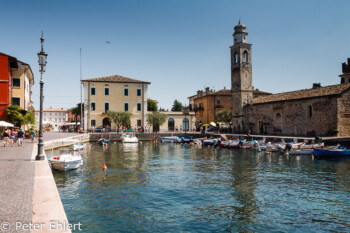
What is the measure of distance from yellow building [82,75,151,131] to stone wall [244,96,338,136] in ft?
65.3

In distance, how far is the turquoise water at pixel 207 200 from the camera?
320 inches

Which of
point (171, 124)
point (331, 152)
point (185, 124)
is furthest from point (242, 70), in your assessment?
point (331, 152)

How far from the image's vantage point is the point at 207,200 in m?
10.5

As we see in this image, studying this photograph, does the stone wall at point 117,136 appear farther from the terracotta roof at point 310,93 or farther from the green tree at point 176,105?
the green tree at point 176,105

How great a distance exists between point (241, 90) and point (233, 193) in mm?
33161

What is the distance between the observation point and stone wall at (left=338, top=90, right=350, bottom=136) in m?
29.1

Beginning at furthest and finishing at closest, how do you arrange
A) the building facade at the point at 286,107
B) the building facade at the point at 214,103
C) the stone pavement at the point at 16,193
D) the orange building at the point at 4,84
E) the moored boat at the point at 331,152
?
1. the building facade at the point at 214,103
2. the building facade at the point at 286,107
3. the orange building at the point at 4,84
4. the moored boat at the point at 331,152
5. the stone pavement at the point at 16,193

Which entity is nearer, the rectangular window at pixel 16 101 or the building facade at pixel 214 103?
the rectangular window at pixel 16 101

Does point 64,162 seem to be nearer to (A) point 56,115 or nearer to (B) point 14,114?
(B) point 14,114

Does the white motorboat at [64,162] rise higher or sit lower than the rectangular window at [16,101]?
lower

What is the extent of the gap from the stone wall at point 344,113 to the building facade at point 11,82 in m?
35.5

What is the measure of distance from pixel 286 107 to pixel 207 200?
28.9 meters

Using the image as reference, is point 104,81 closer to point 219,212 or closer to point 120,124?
point 120,124

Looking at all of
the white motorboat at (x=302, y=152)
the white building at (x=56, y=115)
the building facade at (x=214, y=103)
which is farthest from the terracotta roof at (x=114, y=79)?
the white building at (x=56, y=115)
